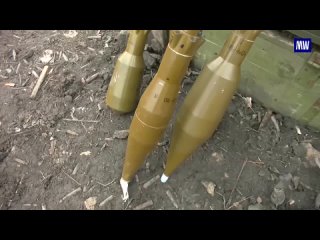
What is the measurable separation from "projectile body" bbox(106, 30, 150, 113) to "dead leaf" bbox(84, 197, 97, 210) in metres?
0.51

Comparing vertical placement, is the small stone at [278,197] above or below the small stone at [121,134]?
above

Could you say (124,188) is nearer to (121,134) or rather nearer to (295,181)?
(121,134)

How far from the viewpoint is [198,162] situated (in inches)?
72.6

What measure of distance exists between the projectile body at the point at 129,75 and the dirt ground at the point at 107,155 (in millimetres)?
150

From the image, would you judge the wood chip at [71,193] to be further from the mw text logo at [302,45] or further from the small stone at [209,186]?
the mw text logo at [302,45]

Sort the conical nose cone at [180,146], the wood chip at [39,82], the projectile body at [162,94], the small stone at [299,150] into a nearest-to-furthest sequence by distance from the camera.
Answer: the projectile body at [162,94] → the conical nose cone at [180,146] → the small stone at [299,150] → the wood chip at [39,82]

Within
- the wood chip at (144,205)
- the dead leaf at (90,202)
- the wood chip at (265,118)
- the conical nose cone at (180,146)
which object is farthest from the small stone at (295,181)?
the dead leaf at (90,202)

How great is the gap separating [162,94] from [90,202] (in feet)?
2.44

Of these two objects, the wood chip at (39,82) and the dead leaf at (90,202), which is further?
the wood chip at (39,82)

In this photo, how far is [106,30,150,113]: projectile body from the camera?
174 cm

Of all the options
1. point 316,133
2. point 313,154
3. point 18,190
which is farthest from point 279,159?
point 18,190

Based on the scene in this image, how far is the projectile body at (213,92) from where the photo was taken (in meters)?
1.42

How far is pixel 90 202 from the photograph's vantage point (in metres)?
1.71

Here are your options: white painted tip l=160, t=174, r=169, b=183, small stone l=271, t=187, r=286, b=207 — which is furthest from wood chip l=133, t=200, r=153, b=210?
small stone l=271, t=187, r=286, b=207
